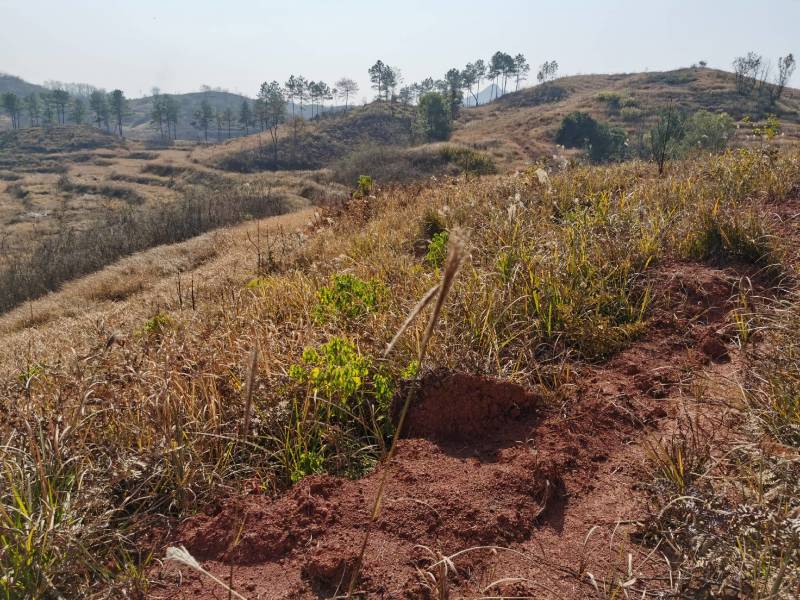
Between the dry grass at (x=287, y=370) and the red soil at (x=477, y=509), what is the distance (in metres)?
0.21

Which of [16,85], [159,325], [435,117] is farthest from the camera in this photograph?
[16,85]

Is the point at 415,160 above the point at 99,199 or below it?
above

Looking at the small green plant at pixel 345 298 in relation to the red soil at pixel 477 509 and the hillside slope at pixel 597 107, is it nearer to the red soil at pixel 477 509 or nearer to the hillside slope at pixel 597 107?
the red soil at pixel 477 509

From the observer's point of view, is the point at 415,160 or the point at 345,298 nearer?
the point at 345,298

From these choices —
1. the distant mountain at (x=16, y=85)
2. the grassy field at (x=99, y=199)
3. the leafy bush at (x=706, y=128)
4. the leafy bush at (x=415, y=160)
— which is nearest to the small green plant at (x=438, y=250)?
the grassy field at (x=99, y=199)

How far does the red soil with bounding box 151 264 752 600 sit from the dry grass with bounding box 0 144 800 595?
21cm

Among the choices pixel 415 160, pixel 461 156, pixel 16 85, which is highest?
pixel 16 85

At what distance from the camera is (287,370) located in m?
2.76

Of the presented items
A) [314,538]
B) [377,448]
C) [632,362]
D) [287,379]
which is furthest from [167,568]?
[632,362]

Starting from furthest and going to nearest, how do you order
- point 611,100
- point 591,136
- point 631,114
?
point 611,100 < point 631,114 < point 591,136

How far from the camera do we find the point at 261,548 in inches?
66.7

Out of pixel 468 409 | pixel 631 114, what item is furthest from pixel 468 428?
pixel 631 114

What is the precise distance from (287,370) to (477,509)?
1377 mm

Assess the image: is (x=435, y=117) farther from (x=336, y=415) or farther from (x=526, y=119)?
(x=336, y=415)
